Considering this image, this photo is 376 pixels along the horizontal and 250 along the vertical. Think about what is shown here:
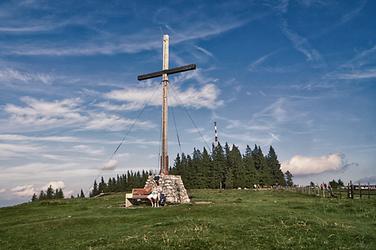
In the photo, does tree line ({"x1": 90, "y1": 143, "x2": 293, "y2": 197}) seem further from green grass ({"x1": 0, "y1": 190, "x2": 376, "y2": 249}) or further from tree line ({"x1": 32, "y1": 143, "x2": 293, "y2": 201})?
green grass ({"x1": 0, "y1": 190, "x2": 376, "y2": 249})

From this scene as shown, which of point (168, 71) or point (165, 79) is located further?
point (165, 79)

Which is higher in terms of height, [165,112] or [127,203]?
[165,112]

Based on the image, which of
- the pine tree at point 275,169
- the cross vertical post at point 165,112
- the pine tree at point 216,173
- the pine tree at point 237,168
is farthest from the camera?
the pine tree at point 275,169

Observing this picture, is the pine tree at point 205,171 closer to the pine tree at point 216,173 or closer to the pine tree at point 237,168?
the pine tree at point 216,173

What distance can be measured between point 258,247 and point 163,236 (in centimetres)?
472

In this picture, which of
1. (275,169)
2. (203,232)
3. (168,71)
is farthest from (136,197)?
(275,169)

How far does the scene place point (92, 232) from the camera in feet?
70.1

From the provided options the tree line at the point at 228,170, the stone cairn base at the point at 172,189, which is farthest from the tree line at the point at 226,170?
the stone cairn base at the point at 172,189

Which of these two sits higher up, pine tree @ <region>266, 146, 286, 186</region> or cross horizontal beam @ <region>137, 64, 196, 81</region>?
cross horizontal beam @ <region>137, 64, 196, 81</region>

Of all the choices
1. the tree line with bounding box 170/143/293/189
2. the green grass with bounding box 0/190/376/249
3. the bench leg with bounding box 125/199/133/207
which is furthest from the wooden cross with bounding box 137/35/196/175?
the tree line with bounding box 170/143/293/189

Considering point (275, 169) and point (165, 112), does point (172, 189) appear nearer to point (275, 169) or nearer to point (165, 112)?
point (165, 112)

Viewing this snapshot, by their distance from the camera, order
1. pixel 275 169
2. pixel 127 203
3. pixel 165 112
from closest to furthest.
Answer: pixel 127 203
pixel 165 112
pixel 275 169

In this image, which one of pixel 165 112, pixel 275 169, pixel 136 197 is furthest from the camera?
pixel 275 169

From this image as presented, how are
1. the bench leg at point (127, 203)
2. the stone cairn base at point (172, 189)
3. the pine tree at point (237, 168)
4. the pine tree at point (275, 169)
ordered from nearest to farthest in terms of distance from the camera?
the bench leg at point (127, 203) → the stone cairn base at point (172, 189) → the pine tree at point (237, 168) → the pine tree at point (275, 169)
